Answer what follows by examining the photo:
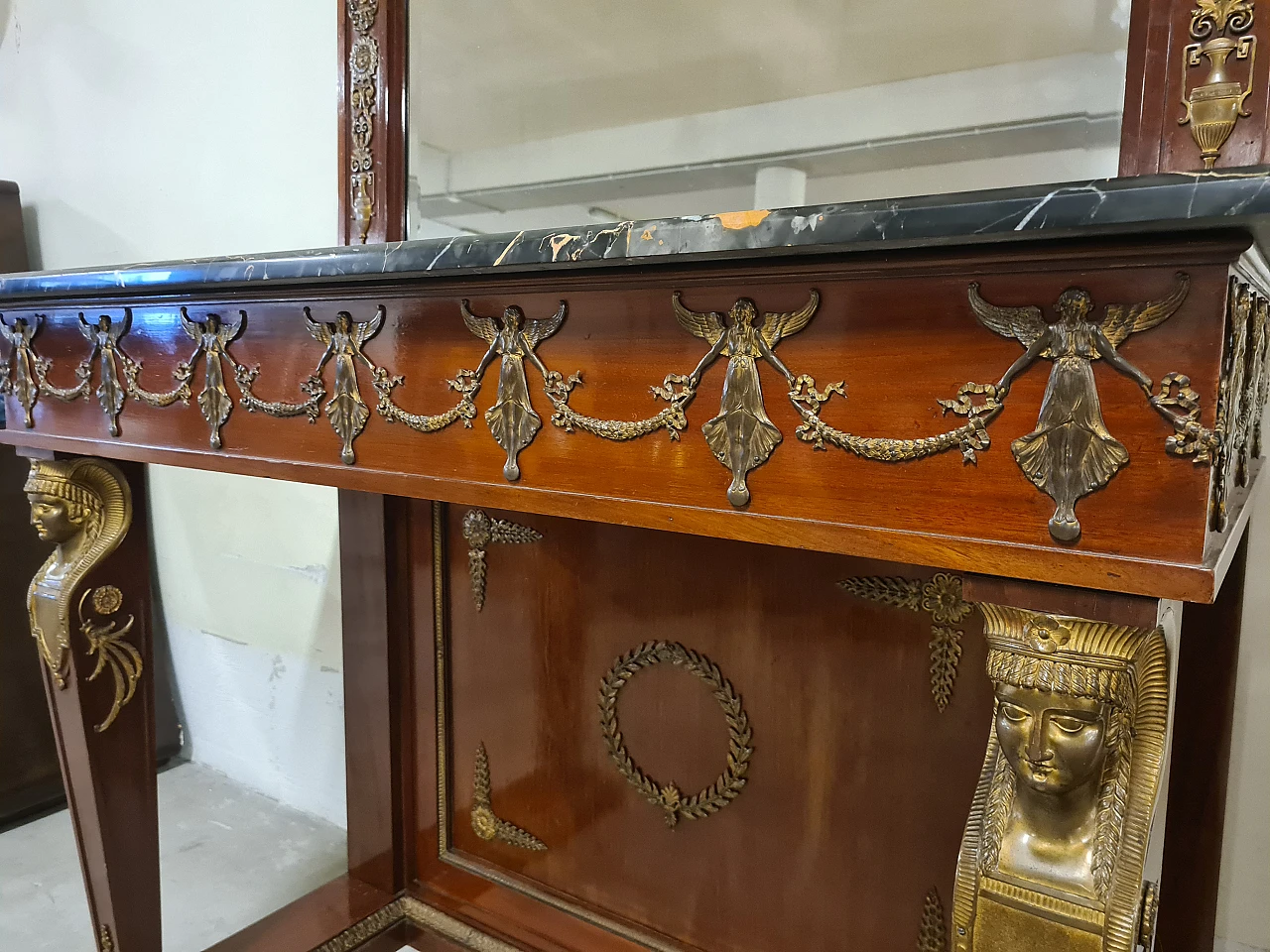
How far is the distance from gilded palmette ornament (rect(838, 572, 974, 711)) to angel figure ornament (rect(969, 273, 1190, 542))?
46 cm

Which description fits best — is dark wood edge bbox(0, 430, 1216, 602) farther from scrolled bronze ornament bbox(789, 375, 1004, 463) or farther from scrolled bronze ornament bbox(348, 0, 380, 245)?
scrolled bronze ornament bbox(348, 0, 380, 245)

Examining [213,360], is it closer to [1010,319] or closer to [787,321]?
[787,321]

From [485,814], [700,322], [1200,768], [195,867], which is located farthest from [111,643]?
[1200,768]

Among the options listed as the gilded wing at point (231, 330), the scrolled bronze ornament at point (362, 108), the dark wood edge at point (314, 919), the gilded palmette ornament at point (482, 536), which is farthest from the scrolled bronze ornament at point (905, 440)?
the dark wood edge at point (314, 919)

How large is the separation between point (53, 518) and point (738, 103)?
3.28 ft

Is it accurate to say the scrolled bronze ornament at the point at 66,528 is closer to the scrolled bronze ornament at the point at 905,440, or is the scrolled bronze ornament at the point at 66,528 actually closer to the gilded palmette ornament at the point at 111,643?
the gilded palmette ornament at the point at 111,643

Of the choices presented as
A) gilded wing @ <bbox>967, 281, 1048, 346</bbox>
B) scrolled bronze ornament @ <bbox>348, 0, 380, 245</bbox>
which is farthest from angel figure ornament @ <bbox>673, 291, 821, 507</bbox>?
scrolled bronze ornament @ <bbox>348, 0, 380, 245</bbox>

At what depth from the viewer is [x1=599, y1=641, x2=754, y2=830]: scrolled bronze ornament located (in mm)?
1094

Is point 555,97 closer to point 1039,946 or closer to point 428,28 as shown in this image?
point 428,28

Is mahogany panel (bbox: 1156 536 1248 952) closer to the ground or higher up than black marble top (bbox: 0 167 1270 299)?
Answer: closer to the ground

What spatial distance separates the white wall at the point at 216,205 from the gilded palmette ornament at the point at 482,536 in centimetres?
52

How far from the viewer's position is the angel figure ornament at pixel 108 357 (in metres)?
0.98

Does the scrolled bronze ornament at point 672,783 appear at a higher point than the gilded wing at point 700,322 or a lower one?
lower

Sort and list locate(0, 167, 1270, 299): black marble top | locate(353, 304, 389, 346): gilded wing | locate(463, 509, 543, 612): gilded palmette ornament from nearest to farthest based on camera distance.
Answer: locate(0, 167, 1270, 299): black marble top < locate(353, 304, 389, 346): gilded wing < locate(463, 509, 543, 612): gilded palmette ornament
